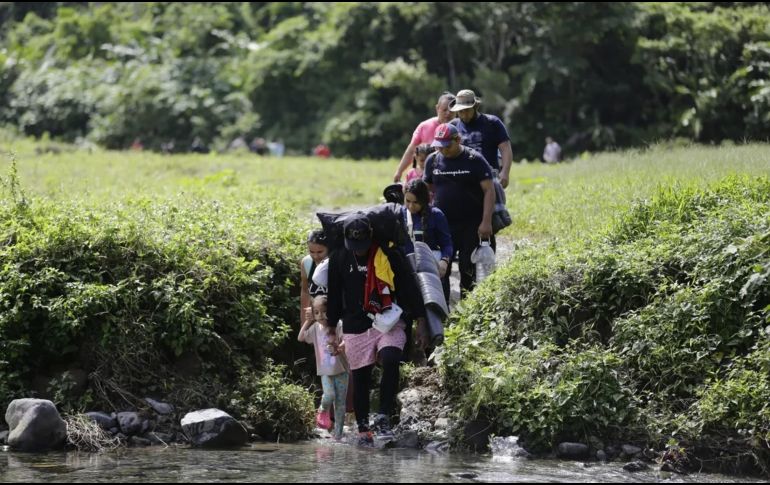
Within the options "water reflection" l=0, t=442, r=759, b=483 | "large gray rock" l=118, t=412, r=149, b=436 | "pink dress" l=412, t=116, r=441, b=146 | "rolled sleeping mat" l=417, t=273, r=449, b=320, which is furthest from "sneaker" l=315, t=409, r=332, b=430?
"pink dress" l=412, t=116, r=441, b=146

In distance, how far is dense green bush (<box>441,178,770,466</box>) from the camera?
9.26m

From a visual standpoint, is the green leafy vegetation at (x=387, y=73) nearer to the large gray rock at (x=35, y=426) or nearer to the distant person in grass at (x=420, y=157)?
the distant person in grass at (x=420, y=157)

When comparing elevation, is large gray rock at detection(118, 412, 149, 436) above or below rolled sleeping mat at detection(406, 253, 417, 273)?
below

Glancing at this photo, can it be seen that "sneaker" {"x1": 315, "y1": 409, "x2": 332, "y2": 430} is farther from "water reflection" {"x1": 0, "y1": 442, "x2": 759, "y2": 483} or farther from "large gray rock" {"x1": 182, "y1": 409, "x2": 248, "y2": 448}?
"large gray rock" {"x1": 182, "y1": 409, "x2": 248, "y2": 448}

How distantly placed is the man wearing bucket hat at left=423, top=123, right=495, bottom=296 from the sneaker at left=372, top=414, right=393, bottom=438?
6.37 feet

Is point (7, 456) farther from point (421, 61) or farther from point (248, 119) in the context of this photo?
point (248, 119)

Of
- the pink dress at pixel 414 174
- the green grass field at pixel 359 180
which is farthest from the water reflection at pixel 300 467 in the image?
the green grass field at pixel 359 180

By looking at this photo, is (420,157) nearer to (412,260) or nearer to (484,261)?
(484,261)

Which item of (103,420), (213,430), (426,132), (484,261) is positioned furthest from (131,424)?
(426,132)

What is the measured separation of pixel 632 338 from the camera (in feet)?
32.5

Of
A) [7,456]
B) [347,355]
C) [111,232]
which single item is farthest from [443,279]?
[7,456]

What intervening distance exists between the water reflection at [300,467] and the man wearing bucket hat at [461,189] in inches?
98.3

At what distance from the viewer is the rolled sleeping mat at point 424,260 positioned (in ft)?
32.6

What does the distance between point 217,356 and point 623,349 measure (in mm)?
3562
